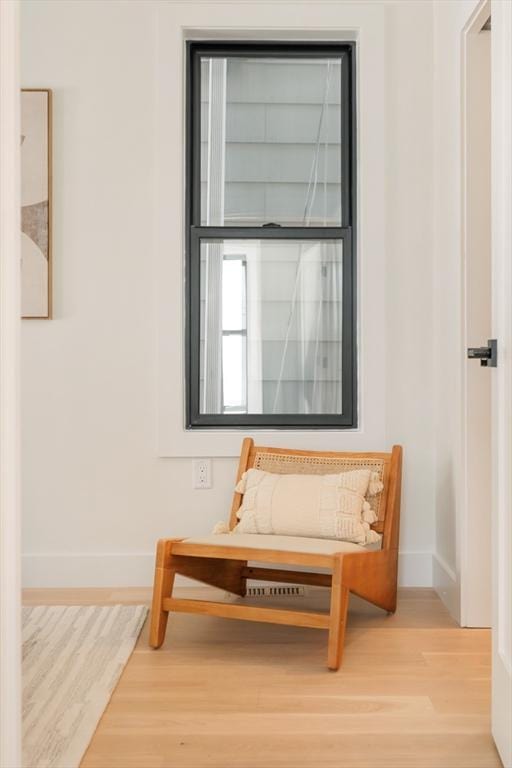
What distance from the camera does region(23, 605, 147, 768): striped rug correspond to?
6.09ft

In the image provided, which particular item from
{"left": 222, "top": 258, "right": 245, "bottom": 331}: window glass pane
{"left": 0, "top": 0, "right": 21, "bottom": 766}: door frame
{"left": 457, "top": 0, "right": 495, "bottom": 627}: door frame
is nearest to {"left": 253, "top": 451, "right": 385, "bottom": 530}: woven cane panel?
{"left": 457, "top": 0, "right": 495, "bottom": 627}: door frame

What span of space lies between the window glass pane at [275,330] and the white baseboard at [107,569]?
0.69 m

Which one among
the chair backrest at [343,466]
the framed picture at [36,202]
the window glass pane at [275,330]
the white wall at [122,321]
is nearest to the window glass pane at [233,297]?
the window glass pane at [275,330]

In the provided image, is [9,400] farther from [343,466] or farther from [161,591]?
[343,466]

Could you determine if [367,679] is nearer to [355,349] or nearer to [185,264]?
[355,349]

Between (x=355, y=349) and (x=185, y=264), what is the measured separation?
0.80 meters

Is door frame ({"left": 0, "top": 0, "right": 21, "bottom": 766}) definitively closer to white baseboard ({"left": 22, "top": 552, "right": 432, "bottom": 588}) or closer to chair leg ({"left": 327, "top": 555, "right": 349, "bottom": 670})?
chair leg ({"left": 327, "top": 555, "right": 349, "bottom": 670})

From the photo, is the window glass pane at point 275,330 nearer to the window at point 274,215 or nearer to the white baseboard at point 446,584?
the window at point 274,215

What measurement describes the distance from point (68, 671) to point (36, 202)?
1.86m

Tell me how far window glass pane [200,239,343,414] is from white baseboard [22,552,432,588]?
0.69 meters

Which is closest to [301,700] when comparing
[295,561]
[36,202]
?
[295,561]

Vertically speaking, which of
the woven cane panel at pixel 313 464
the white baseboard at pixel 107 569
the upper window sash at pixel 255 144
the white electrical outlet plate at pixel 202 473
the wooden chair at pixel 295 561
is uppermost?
the upper window sash at pixel 255 144

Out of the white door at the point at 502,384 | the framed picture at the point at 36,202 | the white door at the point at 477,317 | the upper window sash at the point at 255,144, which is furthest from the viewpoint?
the upper window sash at the point at 255,144

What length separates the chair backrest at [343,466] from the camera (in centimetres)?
289
